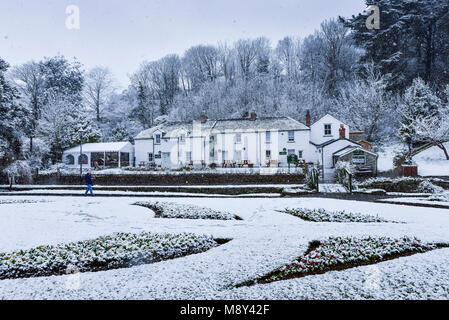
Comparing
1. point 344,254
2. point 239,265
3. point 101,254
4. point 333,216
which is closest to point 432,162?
point 333,216

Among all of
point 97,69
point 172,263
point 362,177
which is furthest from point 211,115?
point 172,263

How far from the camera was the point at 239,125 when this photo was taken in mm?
31719

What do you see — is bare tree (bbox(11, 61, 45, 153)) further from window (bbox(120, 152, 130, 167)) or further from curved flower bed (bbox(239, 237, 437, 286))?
curved flower bed (bbox(239, 237, 437, 286))

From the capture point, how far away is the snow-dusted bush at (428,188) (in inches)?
585

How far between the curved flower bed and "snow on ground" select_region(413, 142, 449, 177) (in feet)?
58.1

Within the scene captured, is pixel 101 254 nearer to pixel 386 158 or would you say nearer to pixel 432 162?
pixel 432 162

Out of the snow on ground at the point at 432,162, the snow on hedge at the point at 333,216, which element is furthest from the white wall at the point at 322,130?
the snow on hedge at the point at 333,216

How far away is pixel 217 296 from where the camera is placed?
12.6 feet

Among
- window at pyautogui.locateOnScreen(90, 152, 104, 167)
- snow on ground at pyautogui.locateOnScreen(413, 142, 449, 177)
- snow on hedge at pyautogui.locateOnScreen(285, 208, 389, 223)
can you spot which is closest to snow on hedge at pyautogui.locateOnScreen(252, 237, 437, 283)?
snow on hedge at pyautogui.locateOnScreen(285, 208, 389, 223)

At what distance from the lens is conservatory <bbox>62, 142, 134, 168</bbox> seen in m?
33.4

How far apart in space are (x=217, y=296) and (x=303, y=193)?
12.8 m

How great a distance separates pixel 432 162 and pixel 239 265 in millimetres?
25062
